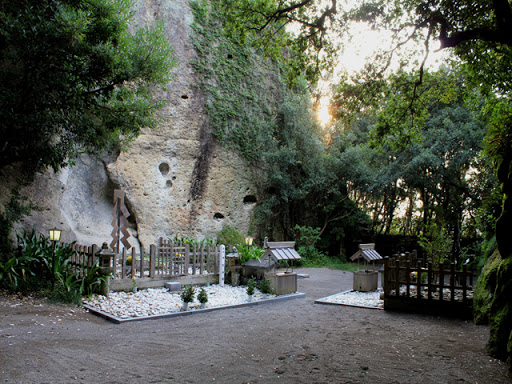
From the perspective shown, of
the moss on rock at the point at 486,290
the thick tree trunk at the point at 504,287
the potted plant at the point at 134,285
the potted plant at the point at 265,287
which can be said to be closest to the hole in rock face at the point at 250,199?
the potted plant at the point at 265,287

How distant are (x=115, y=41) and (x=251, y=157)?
9.13m

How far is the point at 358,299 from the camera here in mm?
9727

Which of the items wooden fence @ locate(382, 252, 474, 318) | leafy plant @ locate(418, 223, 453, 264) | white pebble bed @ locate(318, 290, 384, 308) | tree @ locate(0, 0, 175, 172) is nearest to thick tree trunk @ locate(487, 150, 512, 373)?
wooden fence @ locate(382, 252, 474, 318)

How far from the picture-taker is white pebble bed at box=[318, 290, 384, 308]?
29.7 ft

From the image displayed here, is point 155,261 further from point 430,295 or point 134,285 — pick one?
point 430,295

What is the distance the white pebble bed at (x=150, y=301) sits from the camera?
7.51m

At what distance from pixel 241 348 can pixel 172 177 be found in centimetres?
1203

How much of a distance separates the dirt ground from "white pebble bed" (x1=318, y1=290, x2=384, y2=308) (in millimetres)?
1132

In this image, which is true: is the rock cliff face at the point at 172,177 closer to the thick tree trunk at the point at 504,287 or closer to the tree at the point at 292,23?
the tree at the point at 292,23

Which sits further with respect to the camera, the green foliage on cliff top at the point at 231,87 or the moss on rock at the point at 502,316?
the green foliage on cliff top at the point at 231,87

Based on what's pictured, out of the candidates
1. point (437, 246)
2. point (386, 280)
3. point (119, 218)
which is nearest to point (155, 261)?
point (119, 218)

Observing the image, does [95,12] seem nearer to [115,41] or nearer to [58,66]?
[115,41]

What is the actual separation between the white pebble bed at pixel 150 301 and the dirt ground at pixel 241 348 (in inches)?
18.5

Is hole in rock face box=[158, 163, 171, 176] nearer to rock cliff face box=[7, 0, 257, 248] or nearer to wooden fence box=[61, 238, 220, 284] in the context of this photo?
rock cliff face box=[7, 0, 257, 248]
